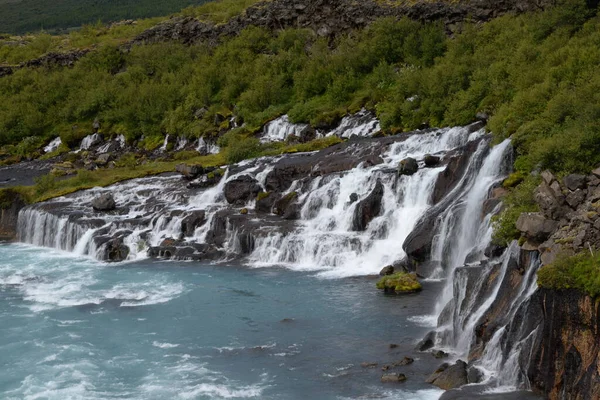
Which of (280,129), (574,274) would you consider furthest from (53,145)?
(574,274)

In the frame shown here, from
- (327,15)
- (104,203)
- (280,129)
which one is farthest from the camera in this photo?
(327,15)

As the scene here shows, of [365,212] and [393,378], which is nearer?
[393,378]

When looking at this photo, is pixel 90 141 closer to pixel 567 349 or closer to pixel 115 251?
pixel 115 251

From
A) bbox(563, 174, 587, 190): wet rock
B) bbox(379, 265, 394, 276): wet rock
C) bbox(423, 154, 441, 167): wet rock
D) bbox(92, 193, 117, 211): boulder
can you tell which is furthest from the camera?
bbox(92, 193, 117, 211): boulder

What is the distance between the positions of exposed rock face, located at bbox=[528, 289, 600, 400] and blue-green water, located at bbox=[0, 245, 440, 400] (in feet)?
11.6

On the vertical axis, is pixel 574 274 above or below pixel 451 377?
above

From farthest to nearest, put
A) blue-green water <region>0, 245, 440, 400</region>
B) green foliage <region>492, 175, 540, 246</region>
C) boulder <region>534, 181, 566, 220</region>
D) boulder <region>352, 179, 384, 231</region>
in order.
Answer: boulder <region>352, 179, 384, 231</region> < green foliage <region>492, 175, 540, 246</region> < boulder <region>534, 181, 566, 220</region> < blue-green water <region>0, 245, 440, 400</region>

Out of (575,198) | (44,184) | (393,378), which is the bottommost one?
(393,378)

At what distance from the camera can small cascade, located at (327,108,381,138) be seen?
59406 mm

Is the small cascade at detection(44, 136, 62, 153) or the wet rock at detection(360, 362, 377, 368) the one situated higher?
the small cascade at detection(44, 136, 62, 153)

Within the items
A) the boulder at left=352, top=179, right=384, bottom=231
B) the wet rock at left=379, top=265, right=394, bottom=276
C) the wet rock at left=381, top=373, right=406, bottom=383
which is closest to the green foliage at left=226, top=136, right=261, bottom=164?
the boulder at left=352, top=179, right=384, bottom=231

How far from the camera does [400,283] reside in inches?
1359

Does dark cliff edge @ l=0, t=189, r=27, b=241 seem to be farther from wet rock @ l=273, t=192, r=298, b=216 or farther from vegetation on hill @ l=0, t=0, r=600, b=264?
wet rock @ l=273, t=192, r=298, b=216

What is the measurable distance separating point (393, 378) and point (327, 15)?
2553 inches
